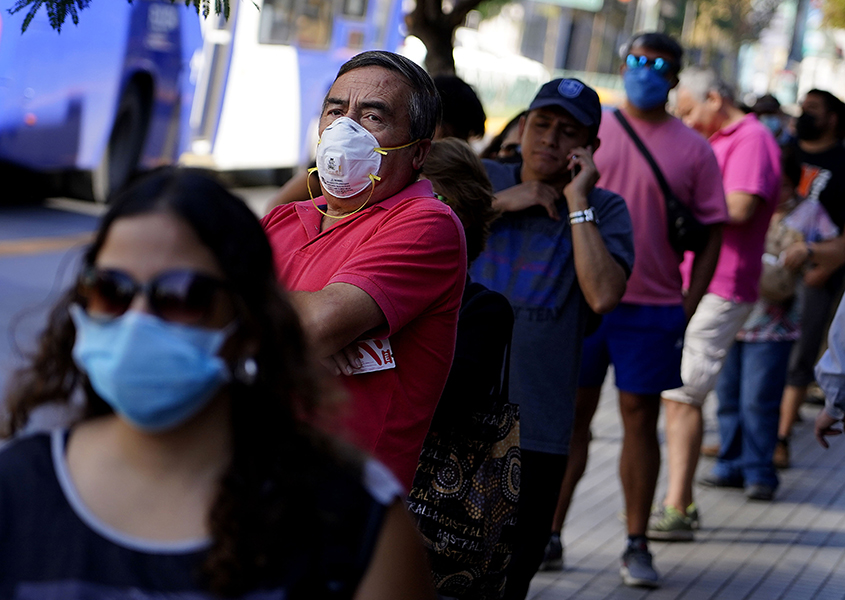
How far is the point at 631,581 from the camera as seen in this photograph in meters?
4.71

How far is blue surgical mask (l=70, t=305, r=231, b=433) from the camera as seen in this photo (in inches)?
54.8

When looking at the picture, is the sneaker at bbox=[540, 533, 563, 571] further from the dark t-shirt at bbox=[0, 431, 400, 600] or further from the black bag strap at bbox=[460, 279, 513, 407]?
the dark t-shirt at bbox=[0, 431, 400, 600]

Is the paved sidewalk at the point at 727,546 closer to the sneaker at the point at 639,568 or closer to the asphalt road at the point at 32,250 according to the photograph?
the sneaker at the point at 639,568

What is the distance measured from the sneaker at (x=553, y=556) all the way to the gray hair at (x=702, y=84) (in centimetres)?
252

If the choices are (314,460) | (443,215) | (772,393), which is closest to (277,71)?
(772,393)

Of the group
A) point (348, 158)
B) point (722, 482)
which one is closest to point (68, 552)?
point (348, 158)

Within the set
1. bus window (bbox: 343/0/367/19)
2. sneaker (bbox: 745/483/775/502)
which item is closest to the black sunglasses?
sneaker (bbox: 745/483/775/502)

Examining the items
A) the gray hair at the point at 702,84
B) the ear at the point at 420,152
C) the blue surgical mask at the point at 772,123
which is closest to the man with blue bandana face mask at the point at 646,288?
the gray hair at the point at 702,84

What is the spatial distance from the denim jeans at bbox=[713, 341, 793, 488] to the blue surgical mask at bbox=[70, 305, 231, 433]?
5.14m

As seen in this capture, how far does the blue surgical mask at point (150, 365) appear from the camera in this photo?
1.39 m

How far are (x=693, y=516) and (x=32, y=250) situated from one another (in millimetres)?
7013

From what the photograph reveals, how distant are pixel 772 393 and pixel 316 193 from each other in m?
3.64

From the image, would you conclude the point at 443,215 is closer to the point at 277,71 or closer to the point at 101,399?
the point at 101,399

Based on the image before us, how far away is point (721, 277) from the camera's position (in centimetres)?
566
